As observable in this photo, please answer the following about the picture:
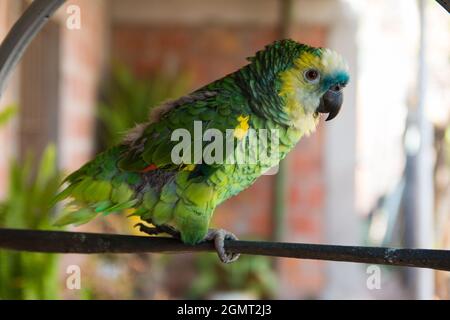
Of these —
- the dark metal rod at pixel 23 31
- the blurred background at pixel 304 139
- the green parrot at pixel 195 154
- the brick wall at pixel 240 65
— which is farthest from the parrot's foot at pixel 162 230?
the brick wall at pixel 240 65

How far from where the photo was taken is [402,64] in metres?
2.65

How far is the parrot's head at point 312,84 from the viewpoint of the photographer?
23.3 inches

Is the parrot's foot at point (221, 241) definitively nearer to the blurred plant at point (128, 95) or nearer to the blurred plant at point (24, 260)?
the blurred plant at point (24, 260)

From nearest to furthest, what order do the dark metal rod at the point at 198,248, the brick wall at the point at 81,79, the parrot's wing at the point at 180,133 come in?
the dark metal rod at the point at 198,248, the parrot's wing at the point at 180,133, the brick wall at the point at 81,79

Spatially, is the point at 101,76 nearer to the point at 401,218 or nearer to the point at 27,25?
the point at 401,218

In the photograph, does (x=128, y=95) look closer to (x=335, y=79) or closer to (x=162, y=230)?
(x=162, y=230)

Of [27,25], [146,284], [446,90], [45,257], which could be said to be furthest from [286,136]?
[446,90]

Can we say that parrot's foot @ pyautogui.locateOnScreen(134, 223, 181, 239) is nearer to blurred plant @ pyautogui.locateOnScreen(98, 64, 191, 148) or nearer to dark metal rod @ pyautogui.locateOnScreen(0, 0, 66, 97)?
dark metal rod @ pyautogui.locateOnScreen(0, 0, 66, 97)

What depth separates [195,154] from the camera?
642mm

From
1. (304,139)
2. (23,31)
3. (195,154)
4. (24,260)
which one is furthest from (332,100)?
(304,139)

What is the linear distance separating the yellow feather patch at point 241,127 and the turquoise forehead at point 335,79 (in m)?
0.09

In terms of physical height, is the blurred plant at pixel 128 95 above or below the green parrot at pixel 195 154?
above

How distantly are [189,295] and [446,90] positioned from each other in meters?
1.40

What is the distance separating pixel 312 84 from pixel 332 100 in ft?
0.09
